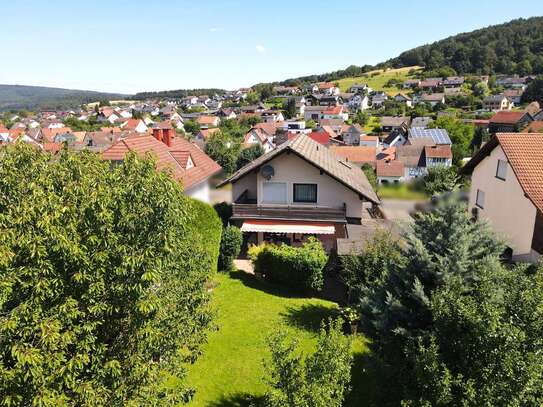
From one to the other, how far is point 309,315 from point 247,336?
3948 millimetres

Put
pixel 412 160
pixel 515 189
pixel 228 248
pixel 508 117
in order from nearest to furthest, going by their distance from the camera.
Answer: pixel 228 248, pixel 515 189, pixel 412 160, pixel 508 117

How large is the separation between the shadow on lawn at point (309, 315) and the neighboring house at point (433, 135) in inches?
3477

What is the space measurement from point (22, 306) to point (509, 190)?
2897 centimetres

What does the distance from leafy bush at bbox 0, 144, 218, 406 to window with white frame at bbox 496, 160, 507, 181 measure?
26.0 meters

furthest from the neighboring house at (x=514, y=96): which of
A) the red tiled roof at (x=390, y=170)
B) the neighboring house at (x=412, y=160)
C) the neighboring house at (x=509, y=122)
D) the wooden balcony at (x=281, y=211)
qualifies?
the wooden balcony at (x=281, y=211)

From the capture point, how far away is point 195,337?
10.9m

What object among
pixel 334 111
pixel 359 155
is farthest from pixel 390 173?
pixel 334 111

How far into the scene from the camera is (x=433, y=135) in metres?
102

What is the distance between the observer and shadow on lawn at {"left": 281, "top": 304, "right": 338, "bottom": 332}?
732 inches

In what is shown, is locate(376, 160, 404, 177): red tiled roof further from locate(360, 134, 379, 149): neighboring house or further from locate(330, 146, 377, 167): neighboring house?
locate(360, 134, 379, 149): neighboring house

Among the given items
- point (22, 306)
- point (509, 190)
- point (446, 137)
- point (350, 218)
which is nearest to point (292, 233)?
point (350, 218)

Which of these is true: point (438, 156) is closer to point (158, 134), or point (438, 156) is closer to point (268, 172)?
point (268, 172)

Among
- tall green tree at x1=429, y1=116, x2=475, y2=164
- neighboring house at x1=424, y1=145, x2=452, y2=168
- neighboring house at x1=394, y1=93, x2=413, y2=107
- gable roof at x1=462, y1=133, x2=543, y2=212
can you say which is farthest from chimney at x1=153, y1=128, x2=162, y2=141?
neighboring house at x1=394, y1=93, x2=413, y2=107

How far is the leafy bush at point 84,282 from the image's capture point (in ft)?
21.8
